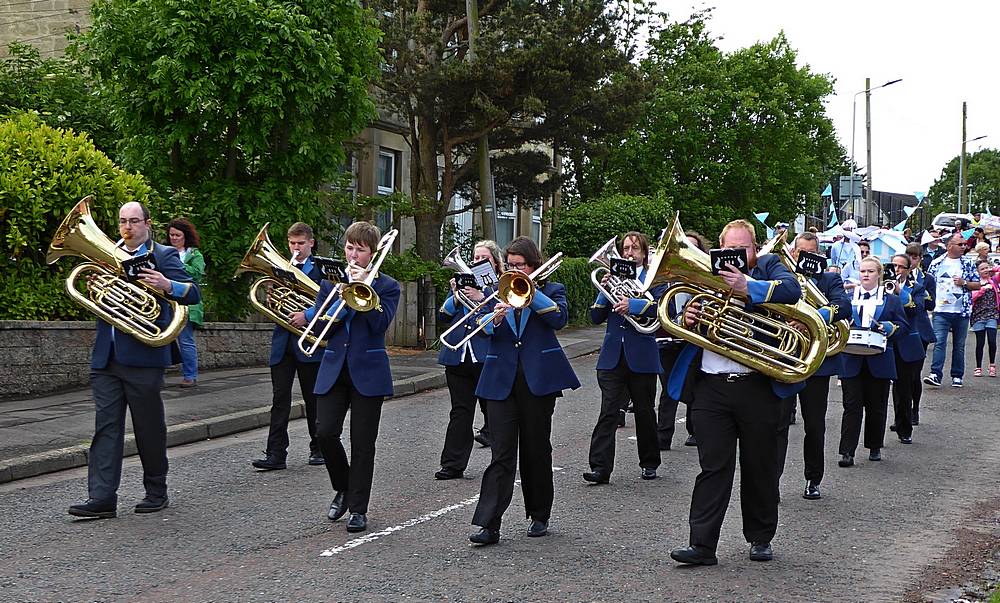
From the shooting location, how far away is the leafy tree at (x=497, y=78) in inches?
798

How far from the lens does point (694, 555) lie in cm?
630

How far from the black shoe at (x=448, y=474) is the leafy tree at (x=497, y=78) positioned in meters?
9.86

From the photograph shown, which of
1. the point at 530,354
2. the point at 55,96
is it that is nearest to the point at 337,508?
the point at 530,354

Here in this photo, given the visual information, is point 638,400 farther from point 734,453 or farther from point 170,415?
point 170,415

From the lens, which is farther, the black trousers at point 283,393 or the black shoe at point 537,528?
the black trousers at point 283,393

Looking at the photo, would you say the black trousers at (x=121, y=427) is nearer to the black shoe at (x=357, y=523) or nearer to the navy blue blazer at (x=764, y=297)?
the black shoe at (x=357, y=523)

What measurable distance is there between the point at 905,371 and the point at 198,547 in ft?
22.2

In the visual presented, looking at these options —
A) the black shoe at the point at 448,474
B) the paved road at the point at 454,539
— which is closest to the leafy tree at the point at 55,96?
the paved road at the point at 454,539

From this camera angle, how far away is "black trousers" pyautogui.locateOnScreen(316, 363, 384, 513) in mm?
7066

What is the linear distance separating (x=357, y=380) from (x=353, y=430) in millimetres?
303

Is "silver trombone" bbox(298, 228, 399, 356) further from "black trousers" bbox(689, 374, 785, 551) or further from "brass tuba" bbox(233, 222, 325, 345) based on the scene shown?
"black trousers" bbox(689, 374, 785, 551)

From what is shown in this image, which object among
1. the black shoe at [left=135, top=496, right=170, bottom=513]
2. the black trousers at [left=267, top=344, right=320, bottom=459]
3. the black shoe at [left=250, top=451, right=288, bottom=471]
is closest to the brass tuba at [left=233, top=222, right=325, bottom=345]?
the black trousers at [left=267, top=344, right=320, bottom=459]

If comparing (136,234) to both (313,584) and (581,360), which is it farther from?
(581,360)

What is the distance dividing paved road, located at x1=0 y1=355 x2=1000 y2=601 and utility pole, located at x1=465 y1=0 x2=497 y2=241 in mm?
10743
